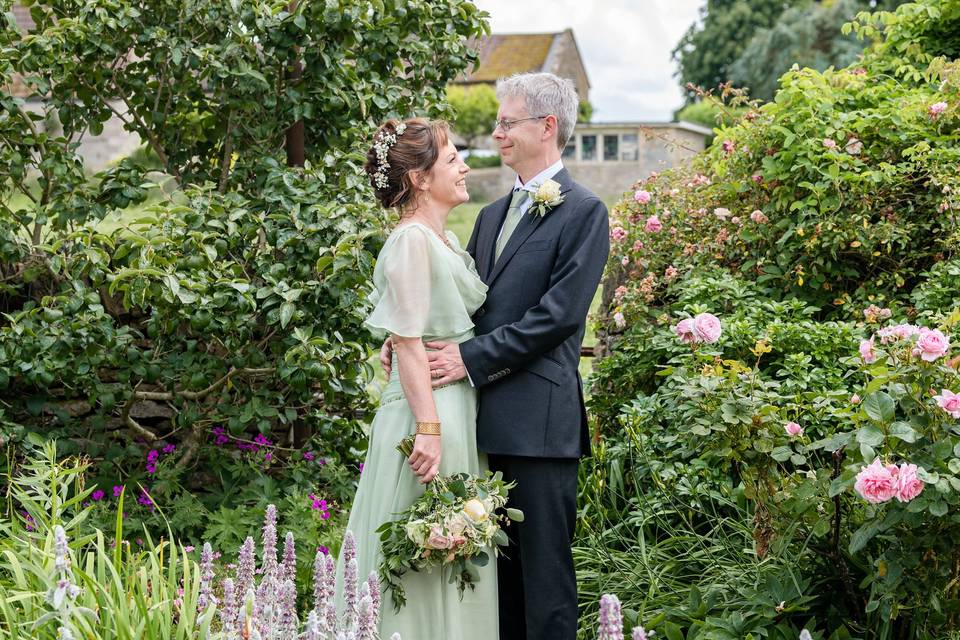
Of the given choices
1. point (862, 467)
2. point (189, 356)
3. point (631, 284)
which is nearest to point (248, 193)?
point (189, 356)

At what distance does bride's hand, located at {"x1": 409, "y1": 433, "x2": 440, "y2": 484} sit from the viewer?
307 cm

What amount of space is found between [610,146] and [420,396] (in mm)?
32955

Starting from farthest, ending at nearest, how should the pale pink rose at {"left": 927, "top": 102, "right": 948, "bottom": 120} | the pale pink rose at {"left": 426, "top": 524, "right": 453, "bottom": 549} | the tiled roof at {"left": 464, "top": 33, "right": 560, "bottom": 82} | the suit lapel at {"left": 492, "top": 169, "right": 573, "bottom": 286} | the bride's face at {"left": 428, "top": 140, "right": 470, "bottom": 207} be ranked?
the tiled roof at {"left": 464, "top": 33, "right": 560, "bottom": 82} < the pale pink rose at {"left": 927, "top": 102, "right": 948, "bottom": 120} < the suit lapel at {"left": 492, "top": 169, "right": 573, "bottom": 286} < the bride's face at {"left": 428, "top": 140, "right": 470, "bottom": 207} < the pale pink rose at {"left": 426, "top": 524, "right": 453, "bottom": 549}

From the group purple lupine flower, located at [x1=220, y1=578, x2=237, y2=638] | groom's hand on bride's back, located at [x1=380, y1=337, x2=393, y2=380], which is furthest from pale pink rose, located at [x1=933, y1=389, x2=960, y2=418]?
purple lupine flower, located at [x1=220, y1=578, x2=237, y2=638]

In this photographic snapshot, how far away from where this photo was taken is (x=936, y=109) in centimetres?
519

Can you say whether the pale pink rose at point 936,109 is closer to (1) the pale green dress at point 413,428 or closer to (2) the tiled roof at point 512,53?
(1) the pale green dress at point 413,428

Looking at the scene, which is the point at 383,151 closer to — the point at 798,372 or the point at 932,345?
the point at 932,345

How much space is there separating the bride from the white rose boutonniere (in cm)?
25

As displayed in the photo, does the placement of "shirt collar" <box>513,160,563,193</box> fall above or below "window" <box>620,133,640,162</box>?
above

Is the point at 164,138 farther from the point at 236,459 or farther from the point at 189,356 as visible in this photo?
the point at 236,459

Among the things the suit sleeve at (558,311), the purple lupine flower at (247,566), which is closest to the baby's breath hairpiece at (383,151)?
the suit sleeve at (558,311)

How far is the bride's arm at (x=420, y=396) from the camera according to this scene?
3.07 m

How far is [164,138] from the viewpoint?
5.41 metres

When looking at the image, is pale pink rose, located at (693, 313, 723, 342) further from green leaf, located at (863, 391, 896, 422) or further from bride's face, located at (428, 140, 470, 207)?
bride's face, located at (428, 140, 470, 207)
